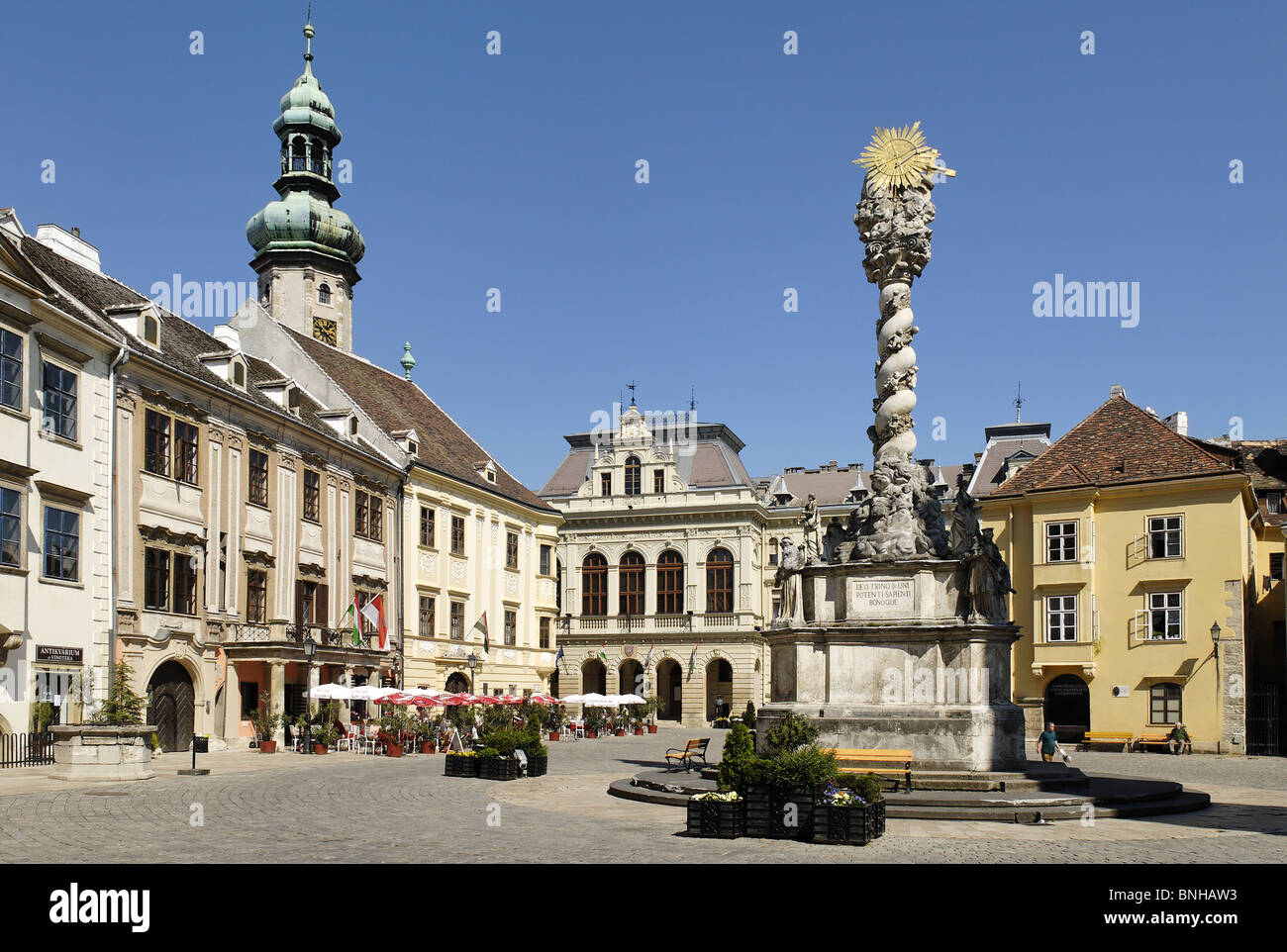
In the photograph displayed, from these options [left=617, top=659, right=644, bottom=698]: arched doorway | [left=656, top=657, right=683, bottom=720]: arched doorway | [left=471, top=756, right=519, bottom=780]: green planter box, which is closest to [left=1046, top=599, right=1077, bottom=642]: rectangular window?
[left=471, top=756, right=519, bottom=780]: green planter box

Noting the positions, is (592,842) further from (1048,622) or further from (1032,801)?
(1048,622)

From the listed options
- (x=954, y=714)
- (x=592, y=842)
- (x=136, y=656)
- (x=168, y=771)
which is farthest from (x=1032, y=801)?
(x=136, y=656)

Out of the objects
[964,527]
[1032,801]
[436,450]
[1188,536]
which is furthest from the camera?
[436,450]

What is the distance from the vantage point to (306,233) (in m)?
65.6

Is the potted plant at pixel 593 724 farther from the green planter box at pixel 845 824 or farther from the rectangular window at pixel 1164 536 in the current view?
the green planter box at pixel 845 824

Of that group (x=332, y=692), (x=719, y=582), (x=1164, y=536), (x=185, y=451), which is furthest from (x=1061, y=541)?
(x=185, y=451)

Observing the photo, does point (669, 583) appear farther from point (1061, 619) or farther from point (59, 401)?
point (59, 401)

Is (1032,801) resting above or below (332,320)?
below

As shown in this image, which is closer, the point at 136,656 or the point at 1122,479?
the point at 136,656

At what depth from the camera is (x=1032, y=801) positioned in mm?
18125

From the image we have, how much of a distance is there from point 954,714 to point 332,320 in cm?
5188

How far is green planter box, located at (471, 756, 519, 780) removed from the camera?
86.7ft

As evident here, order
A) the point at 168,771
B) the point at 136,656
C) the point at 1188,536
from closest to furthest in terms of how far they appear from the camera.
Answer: the point at 168,771 → the point at 136,656 → the point at 1188,536

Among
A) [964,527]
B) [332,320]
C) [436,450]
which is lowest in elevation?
[964,527]
